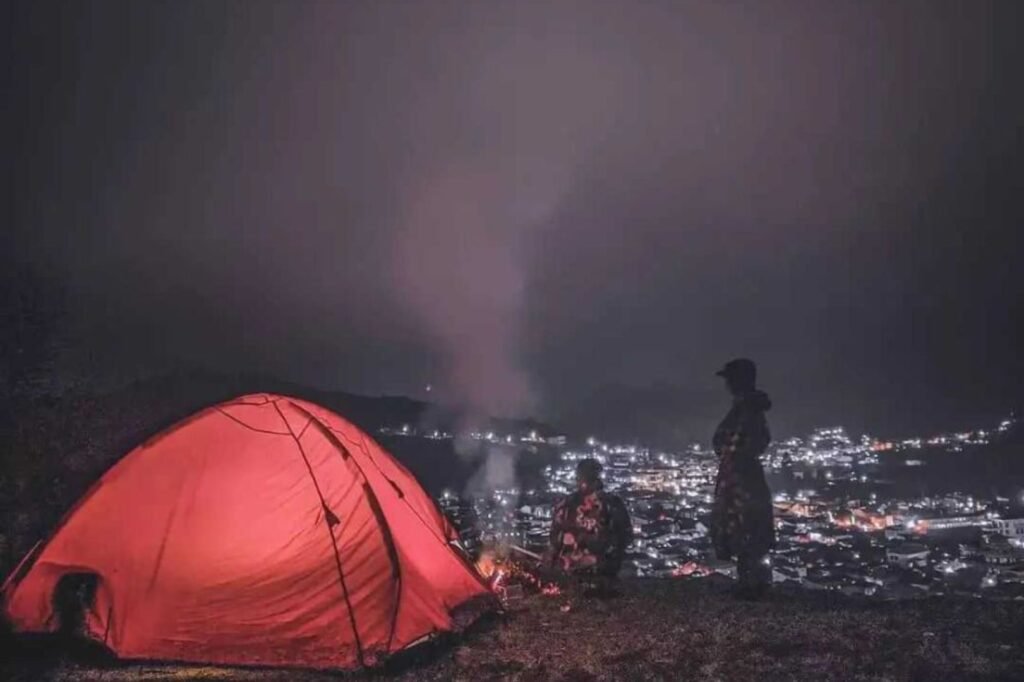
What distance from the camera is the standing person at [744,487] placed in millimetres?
11250

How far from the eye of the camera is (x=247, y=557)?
27.6 ft

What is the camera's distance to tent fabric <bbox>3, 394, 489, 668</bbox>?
26.0ft

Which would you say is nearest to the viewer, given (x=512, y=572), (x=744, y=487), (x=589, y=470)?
(x=744, y=487)

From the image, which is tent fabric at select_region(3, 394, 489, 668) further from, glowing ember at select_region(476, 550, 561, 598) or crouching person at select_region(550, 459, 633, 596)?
crouching person at select_region(550, 459, 633, 596)

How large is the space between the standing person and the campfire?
3035 mm

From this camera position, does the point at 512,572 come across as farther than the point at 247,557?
Yes

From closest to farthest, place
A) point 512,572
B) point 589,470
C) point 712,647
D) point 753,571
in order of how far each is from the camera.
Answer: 1. point 712,647
2. point 753,571
3. point 512,572
4. point 589,470

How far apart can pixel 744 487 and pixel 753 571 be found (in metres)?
1.34

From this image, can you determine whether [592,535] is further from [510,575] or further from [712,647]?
[712,647]

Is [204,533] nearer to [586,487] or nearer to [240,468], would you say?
[240,468]


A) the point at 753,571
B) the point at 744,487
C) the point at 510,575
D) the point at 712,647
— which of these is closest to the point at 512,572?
the point at 510,575

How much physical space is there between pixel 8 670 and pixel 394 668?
13.6ft

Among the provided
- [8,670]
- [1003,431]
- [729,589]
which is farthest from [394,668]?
[1003,431]

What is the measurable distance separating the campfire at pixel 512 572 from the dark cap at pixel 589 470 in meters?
1.94
